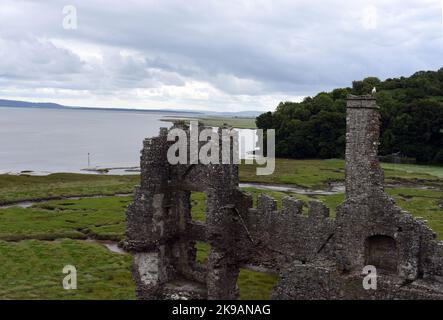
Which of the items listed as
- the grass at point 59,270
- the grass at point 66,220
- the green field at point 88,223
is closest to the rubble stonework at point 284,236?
the green field at point 88,223

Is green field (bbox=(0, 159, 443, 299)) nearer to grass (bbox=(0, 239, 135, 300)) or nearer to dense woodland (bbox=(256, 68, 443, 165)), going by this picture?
grass (bbox=(0, 239, 135, 300))

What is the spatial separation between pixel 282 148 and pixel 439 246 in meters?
92.9

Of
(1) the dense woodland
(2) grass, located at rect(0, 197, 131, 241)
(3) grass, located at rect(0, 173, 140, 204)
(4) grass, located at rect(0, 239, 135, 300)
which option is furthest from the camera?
(1) the dense woodland

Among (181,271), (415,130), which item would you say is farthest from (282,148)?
(181,271)

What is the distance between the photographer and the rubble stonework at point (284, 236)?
795 inches

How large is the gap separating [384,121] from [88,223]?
61.2 meters

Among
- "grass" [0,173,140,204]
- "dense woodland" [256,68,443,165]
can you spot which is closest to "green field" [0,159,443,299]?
"grass" [0,173,140,204]

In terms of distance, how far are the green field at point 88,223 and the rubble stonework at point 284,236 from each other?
17.6 ft

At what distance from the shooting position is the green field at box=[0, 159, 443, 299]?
104 feet

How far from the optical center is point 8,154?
484 ft

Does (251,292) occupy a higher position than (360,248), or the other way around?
(360,248)

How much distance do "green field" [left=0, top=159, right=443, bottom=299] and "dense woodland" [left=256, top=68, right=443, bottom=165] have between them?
4977mm

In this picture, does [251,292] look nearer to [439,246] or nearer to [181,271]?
[181,271]

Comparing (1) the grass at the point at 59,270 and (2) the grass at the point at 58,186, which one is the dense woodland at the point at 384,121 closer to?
(2) the grass at the point at 58,186
